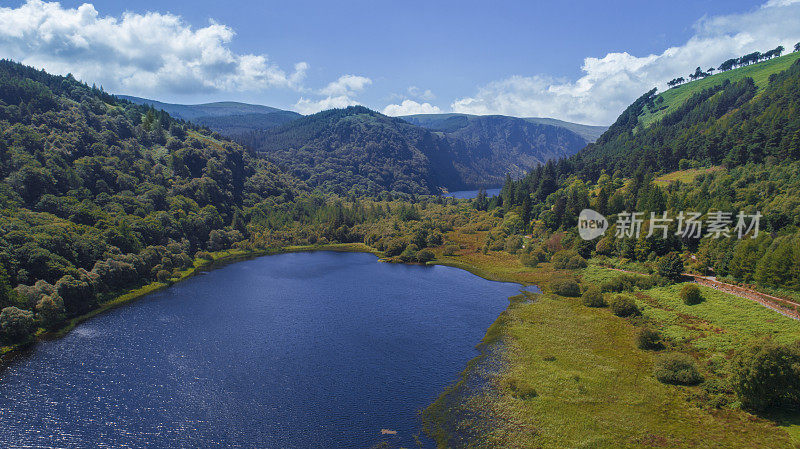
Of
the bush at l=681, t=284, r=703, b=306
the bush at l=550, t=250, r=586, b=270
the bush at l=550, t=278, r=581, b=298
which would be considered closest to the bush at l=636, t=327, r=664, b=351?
the bush at l=681, t=284, r=703, b=306

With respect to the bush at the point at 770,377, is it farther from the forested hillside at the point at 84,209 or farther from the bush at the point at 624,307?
the forested hillside at the point at 84,209

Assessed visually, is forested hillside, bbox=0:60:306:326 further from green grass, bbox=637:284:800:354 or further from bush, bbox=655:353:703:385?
green grass, bbox=637:284:800:354

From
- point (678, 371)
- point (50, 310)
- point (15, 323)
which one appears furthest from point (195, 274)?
point (678, 371)

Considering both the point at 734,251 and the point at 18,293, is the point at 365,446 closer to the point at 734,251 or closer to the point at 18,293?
the point at 18,293

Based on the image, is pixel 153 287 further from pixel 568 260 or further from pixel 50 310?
pixel 568 260

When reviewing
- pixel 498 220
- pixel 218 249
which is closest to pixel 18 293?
pixel 218 249
